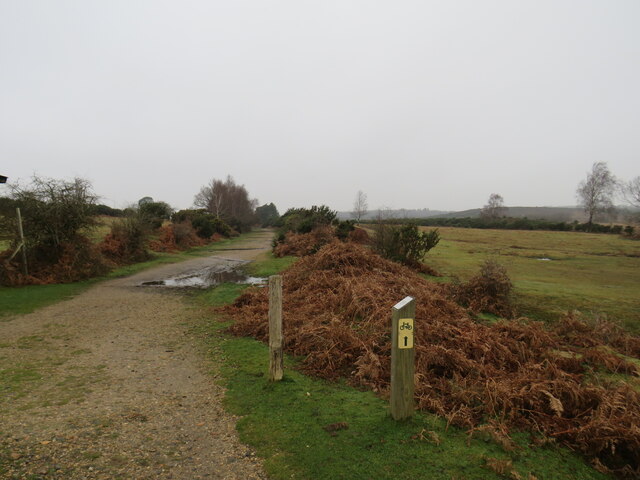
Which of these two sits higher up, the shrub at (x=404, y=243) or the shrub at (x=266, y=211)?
the shrub at (x=266, y=211)

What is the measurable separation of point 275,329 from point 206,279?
404 inches

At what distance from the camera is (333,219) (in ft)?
88.3

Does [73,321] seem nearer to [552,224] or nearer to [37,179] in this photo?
[37,179]

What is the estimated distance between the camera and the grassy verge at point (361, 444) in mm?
2986

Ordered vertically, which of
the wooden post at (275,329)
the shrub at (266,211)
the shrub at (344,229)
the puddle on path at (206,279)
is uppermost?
the shrub at (266,211)

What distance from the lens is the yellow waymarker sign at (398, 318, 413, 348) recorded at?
3.48 meters

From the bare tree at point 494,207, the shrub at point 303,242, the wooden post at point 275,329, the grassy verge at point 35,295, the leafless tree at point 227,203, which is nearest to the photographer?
the wooden post at point 275,329

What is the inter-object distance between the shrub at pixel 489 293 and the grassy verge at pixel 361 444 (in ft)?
17.6

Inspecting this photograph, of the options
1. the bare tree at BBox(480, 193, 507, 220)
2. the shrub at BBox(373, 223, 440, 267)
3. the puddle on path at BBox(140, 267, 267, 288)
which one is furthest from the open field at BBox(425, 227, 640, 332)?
the bare tree at BBox(480, 193, 507, 220)

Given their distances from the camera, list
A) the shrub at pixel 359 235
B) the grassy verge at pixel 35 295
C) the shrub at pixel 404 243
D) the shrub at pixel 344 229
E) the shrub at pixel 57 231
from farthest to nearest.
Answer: the shrub at pixel 359 235 → the shrub at pixel 344 229 → the shrub at pixel 404 243 → the shrub at pixel 57 231 → the grassy verge at pixel 35 295

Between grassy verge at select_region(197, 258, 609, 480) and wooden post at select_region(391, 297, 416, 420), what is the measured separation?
0.62ft

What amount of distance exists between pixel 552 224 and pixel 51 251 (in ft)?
187

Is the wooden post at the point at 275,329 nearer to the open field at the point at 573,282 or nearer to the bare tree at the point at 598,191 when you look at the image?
Answer: the open field at the point at 573,282

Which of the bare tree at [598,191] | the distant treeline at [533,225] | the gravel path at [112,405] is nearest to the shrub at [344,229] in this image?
the gravel path at [112,405]
